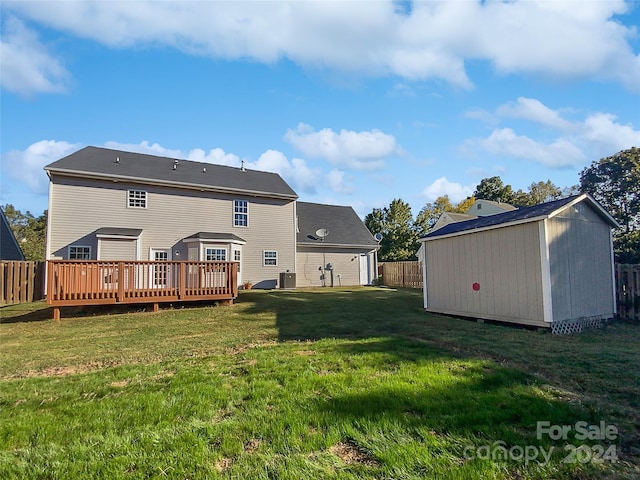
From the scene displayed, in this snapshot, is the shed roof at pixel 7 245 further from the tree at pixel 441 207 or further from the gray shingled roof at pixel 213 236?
the tree at pixel 441 207

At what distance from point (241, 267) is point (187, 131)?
24.1 feet

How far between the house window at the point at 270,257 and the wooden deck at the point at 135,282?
7.35 meters

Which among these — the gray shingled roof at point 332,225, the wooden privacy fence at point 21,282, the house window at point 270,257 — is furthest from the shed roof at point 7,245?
the gray shingled roof at point 332,225

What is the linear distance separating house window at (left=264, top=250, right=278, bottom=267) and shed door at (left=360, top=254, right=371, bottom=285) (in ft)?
22.1

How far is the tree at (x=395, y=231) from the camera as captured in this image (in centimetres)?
2938

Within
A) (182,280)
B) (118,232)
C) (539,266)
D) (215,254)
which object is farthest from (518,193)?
(118,232)

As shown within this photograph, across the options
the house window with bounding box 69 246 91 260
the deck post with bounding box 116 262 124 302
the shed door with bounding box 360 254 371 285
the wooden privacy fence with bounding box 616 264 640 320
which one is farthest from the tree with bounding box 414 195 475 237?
the deck post with bounding box 116 262 124 302

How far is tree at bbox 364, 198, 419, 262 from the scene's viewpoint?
29.4 m

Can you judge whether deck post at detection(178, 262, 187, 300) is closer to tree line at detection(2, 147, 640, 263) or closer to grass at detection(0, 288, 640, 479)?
grass at detection(0, 288, 640, 479)

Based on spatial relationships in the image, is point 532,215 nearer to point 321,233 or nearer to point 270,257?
point 270,257

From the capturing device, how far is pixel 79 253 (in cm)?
1502

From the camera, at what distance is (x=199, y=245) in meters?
16.6

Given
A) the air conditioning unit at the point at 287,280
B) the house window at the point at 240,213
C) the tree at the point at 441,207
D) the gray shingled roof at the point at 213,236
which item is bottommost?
the air conditioning unit at the point at 287,280

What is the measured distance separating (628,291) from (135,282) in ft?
45.4
